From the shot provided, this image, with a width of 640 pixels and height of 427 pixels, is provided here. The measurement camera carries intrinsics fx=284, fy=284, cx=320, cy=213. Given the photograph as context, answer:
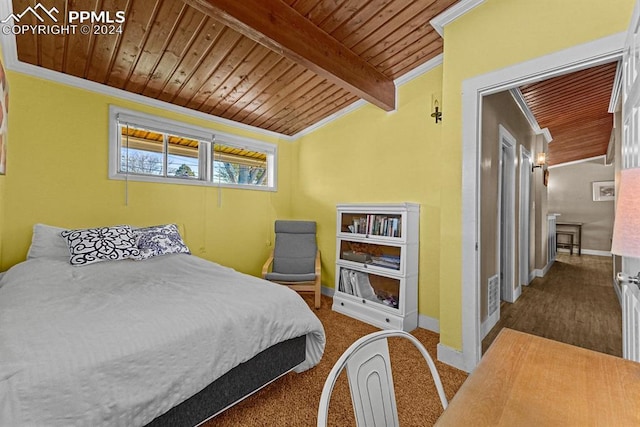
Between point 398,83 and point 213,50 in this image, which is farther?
point 398,83

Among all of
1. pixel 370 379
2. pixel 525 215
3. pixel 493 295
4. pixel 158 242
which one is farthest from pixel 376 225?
pixel 525 215

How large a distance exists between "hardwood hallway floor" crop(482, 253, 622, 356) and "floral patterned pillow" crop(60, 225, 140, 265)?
3225 mm

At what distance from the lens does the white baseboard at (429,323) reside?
2739mm

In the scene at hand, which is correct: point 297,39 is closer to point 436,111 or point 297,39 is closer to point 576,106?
point 436,111

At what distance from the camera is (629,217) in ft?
2.29

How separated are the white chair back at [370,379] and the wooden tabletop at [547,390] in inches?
5.5

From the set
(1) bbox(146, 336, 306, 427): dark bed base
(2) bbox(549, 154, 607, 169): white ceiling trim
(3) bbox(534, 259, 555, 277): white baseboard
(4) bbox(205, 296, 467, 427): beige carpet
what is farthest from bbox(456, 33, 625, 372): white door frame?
(2) bbox(549, 154, 607, 169): white ceiling trim

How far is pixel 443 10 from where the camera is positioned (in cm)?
214

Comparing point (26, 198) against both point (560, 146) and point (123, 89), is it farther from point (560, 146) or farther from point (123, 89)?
point (560, 146)

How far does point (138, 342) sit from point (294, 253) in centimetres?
254

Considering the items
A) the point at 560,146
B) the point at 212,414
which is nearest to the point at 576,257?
the point at 560,146

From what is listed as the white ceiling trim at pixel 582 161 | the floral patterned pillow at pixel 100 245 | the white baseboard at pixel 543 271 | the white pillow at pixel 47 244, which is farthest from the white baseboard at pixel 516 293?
the white ceiling trim at pixel 582 161

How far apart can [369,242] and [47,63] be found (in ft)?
10.9

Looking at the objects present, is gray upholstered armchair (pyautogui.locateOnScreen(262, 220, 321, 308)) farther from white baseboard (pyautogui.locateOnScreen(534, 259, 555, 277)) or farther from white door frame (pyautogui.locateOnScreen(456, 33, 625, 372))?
white baseboard (pyautogui.locateOnScreen(534, 259, 555, 277))
